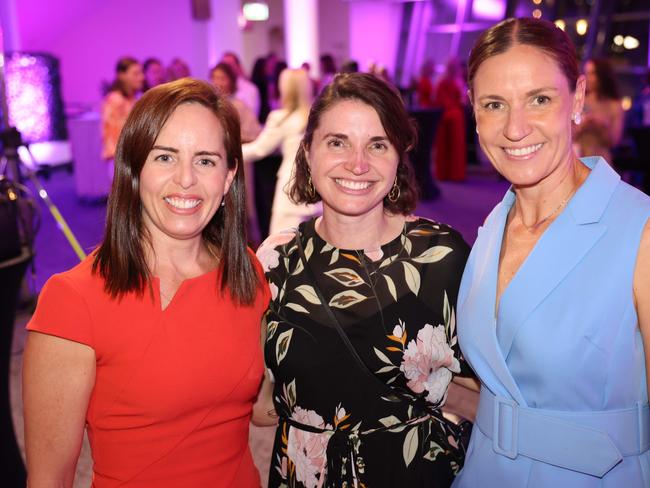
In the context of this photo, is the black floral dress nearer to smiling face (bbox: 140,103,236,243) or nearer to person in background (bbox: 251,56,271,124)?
smiling face (bbox: 140,103,236,243)

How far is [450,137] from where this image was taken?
1091cm

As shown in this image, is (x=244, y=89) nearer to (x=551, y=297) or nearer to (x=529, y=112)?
(x=529, y=112)

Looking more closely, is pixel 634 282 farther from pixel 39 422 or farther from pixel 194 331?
pixel 39 422

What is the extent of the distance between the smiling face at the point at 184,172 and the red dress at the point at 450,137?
958 centimetres

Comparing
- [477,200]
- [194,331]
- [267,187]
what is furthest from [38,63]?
[194,331]

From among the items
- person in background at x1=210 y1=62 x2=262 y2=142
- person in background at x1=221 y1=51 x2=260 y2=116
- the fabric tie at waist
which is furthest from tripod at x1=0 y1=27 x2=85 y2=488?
person in background at x1=221 y1=51 x2=260 y2=116

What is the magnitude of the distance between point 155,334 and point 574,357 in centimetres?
90

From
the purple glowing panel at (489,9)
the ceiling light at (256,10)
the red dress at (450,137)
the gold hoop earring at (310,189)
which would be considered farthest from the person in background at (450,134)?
the gold hoop earring at (310,189)

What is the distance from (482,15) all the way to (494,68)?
15.9 m

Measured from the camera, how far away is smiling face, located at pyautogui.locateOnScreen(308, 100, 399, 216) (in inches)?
72.7

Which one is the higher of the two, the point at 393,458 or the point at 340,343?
the point at 340,343

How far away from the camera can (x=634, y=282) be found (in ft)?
4.36

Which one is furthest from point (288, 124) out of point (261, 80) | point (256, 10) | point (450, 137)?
point (256, 10)

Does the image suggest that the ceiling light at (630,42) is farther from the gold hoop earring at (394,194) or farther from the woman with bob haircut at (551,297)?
the woman with bob haircut at (551,297)
